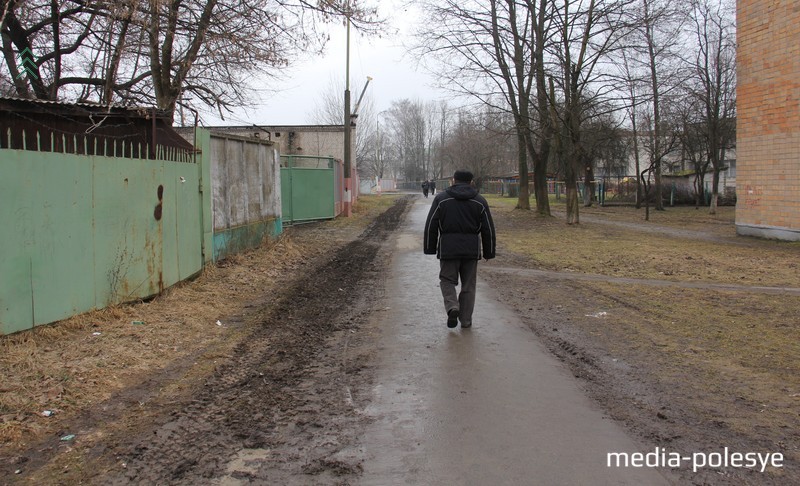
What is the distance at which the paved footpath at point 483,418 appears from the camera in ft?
10.7

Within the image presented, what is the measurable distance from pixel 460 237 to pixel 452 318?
878mm

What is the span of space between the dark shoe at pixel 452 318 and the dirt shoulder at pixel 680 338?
2.99 feet

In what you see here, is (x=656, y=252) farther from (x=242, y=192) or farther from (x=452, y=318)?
(x=242, y=192)

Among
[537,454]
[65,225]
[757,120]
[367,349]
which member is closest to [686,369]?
[537,454]

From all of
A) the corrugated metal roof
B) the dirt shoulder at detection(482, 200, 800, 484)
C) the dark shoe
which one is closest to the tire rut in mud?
the dark shoe

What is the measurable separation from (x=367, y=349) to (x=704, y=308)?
4767 mm

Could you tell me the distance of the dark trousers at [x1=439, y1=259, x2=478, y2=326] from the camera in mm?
6453

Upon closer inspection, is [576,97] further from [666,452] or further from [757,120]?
[666,452]

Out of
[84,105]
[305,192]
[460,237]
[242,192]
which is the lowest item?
[460,237]

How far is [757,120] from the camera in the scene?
1759 cm

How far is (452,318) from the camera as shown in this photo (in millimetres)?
6371

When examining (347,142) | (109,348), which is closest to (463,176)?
(109,348)

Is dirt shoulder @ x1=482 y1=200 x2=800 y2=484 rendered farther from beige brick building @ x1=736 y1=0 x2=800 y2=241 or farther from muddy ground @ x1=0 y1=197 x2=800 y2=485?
beige brick building @ x1=736 y1=0 x2=800 y2=241

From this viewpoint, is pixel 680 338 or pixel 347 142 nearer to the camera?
pixel 680 338
